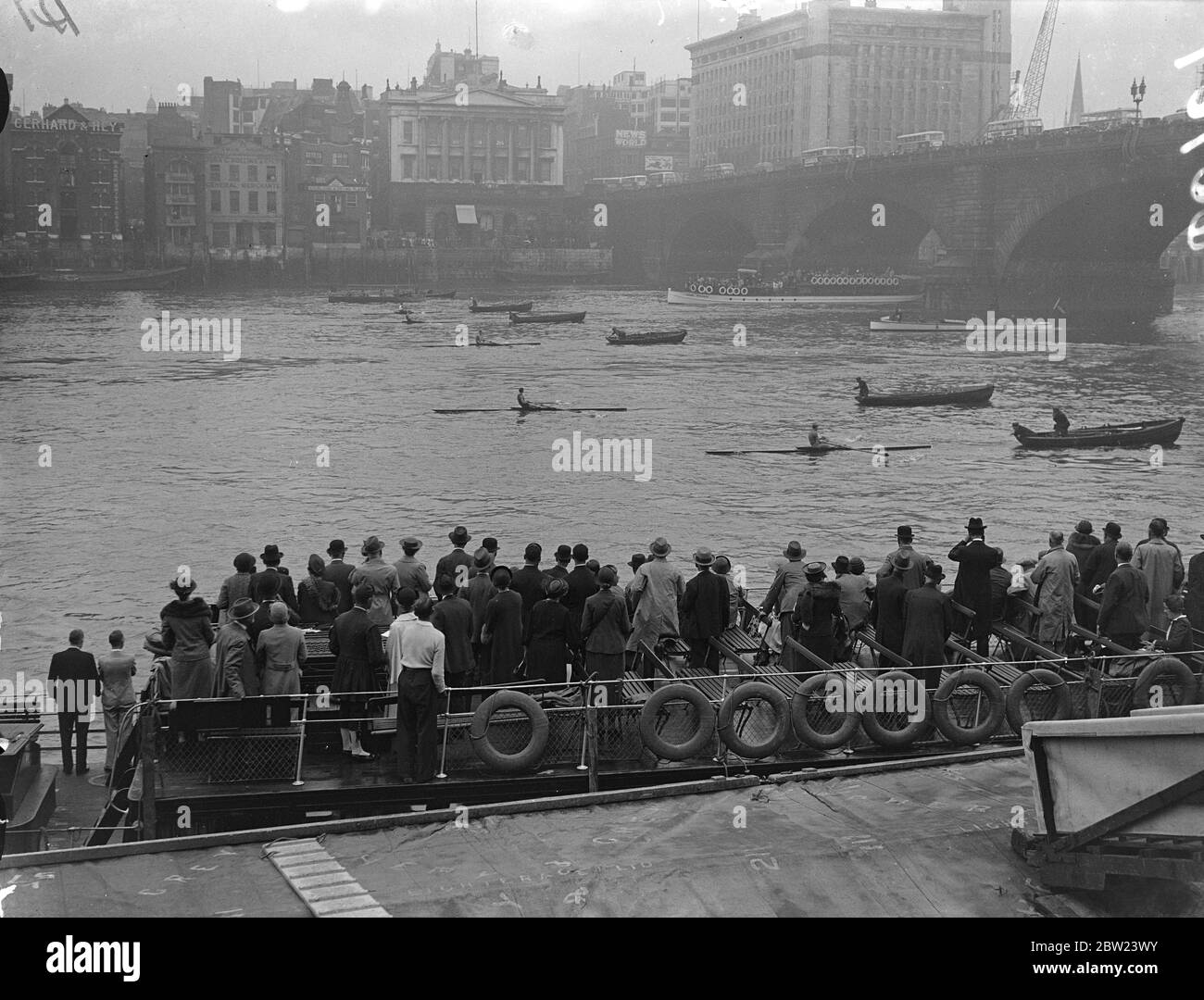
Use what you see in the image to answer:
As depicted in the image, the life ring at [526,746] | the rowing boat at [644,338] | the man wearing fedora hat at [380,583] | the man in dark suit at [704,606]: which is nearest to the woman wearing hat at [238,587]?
the man wearing fedora hat at [380,583]

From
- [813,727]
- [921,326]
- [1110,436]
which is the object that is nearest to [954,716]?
[813,727]

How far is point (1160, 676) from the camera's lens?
464 inches

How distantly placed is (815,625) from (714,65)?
7454 inches

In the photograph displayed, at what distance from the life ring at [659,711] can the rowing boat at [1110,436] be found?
1368 inches

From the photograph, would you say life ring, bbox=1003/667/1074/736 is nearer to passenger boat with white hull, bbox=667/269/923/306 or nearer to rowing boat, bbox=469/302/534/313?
rowing boat, bbox=469/302/534/313

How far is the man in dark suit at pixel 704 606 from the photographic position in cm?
1262

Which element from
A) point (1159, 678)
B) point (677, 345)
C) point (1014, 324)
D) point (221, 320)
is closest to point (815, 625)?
point (1159, 678)

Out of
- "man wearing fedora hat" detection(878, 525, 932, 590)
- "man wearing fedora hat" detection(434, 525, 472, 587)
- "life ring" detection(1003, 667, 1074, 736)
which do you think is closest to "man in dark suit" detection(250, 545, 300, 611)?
"man wearing fedora hat" detection(434, 525, 472, 587)

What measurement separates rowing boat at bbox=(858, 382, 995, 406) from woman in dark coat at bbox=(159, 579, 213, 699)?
45.6 metres

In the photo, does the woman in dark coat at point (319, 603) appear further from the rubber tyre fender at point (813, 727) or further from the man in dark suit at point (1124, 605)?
the man in dark suit at point (1124, 605)

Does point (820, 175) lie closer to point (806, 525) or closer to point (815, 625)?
point (806, 525)

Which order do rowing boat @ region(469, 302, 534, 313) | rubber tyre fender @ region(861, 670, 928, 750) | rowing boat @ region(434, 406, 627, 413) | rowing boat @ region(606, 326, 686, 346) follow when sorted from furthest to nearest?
rowing boat @ region(469, 302, 534, 313), rowing boat @ region(606, 326, 686, 346), rowing boat @ region(434, 406, 627, 413), rubber tyre fender @ region(861, 670, 928, 750)

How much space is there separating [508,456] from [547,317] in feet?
171

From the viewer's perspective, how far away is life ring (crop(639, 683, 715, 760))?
10.9 m
